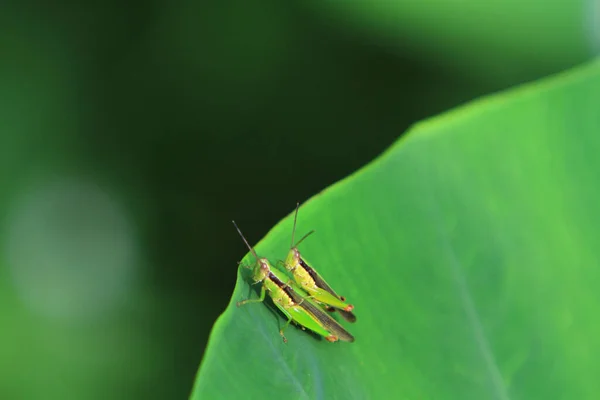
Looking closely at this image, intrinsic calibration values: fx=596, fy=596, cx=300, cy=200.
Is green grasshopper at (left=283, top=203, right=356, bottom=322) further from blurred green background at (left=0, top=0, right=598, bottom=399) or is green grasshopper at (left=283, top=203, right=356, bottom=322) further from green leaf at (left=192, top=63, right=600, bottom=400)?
blurred green background at (left=0, top=0, right=598, bottom=399)

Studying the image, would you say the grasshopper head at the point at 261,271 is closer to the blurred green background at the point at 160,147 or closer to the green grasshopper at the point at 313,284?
the green grasshopper at the point at 313,284

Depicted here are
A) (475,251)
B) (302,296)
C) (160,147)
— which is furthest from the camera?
(160,147)

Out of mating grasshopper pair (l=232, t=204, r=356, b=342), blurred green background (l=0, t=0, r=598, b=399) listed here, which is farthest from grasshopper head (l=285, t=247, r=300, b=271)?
blurred green background (l=0, t=0, r=598, b=399)

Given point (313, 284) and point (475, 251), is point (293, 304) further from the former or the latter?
point (475, 251)

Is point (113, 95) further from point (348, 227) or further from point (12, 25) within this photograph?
point (348, 227)

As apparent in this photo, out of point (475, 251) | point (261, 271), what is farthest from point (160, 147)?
point (475, 251)

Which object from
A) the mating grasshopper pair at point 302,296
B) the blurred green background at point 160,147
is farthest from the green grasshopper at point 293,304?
the blurred green background at point 160,147
